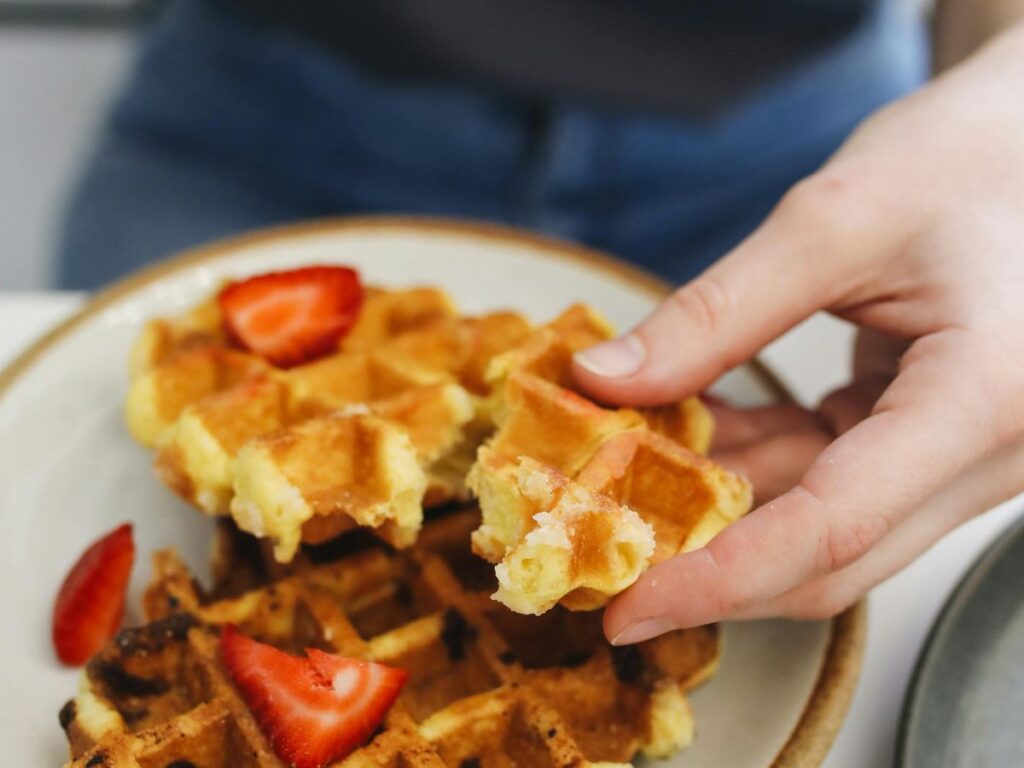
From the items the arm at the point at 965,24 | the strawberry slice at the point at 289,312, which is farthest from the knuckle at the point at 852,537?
the arm at the point at 965,24

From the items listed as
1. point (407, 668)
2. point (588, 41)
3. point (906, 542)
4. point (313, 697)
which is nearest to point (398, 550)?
point (407, 668)

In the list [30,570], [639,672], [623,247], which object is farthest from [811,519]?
[623,247]

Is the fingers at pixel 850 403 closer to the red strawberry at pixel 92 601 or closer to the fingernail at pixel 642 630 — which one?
the fingernail at pixel 642 630

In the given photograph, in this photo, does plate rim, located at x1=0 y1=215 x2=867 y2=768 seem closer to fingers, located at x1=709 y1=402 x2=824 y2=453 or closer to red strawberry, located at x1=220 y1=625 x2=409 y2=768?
fingers, located at x1=709 y1=402 x2=824 y2=453

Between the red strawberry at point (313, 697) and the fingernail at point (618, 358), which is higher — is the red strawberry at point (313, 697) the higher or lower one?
the lower one

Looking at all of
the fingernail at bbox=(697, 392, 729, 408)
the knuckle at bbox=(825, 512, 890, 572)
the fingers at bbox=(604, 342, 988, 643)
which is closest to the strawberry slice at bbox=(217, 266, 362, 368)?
the fingernail at bbox=(697, 392, 729, 408)

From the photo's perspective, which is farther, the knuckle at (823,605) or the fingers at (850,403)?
the fingers at (850,403)
